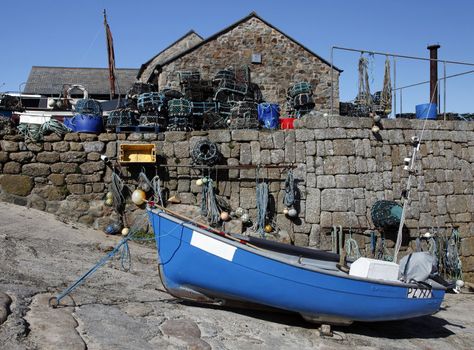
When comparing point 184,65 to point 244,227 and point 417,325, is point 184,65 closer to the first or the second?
point 244,227

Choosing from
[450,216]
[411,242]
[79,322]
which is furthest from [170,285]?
[450,216]

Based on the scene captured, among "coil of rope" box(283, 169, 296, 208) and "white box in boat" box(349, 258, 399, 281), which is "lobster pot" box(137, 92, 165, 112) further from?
"white box in boat" box(349, 258, 399, 281)

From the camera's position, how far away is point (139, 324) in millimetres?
5531

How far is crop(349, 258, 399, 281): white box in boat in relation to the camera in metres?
6.79

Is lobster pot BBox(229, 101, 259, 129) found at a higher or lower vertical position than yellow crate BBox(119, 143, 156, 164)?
higher

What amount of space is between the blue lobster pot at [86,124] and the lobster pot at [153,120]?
3.31 feet

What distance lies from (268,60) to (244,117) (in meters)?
5.45

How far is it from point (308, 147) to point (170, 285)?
194 inches

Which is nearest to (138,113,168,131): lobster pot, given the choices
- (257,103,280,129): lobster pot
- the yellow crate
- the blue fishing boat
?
the yellow crate

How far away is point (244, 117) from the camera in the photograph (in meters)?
11.1

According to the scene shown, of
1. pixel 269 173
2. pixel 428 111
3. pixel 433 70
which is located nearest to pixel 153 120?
pixel 269 173

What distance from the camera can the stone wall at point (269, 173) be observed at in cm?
1026

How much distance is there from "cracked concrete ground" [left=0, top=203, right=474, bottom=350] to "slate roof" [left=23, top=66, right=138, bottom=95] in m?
17.9

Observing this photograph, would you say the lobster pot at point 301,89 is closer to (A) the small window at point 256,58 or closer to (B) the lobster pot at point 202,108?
(A) the small window at point 256,58
